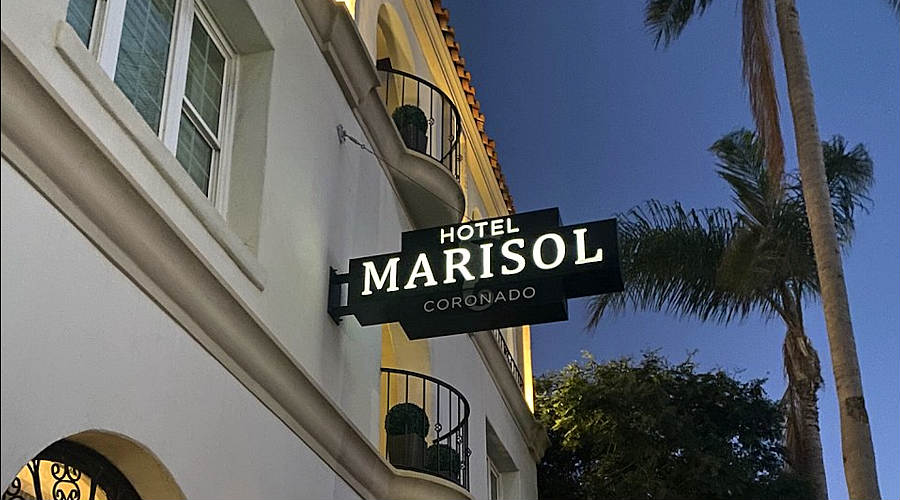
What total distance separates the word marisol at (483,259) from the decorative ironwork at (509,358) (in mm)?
7531

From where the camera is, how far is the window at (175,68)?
703 centimetres

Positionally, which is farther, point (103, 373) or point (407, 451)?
point (407, 451)

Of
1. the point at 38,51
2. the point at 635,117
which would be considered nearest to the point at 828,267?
the point at 38,51

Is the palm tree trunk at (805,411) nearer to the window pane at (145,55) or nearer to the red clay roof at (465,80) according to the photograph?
the red clay roof at (465,80)

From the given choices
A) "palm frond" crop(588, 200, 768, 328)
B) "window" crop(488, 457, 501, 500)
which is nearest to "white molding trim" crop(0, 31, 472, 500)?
"window" crop(488, 457, 501, 500)

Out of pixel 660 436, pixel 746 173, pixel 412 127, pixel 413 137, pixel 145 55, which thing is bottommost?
pixel 145 55

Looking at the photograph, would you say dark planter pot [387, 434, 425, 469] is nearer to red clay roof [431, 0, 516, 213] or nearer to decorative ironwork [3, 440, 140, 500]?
decorative ironwork [3, 440, 140, 500]

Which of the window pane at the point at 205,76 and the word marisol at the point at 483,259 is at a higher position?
the window pane at the point at 205,76

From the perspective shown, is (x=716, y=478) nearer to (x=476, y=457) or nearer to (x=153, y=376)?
(x=476, y=457)

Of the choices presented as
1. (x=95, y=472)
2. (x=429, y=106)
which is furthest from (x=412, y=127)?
(x=95, y=472)

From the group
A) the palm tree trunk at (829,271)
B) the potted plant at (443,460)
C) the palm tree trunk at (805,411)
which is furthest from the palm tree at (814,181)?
the palm tree trunk at (805,411)

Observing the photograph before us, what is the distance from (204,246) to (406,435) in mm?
4537

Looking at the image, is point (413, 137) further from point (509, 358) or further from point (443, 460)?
point (509, 358)

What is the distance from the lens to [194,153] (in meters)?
8.24
